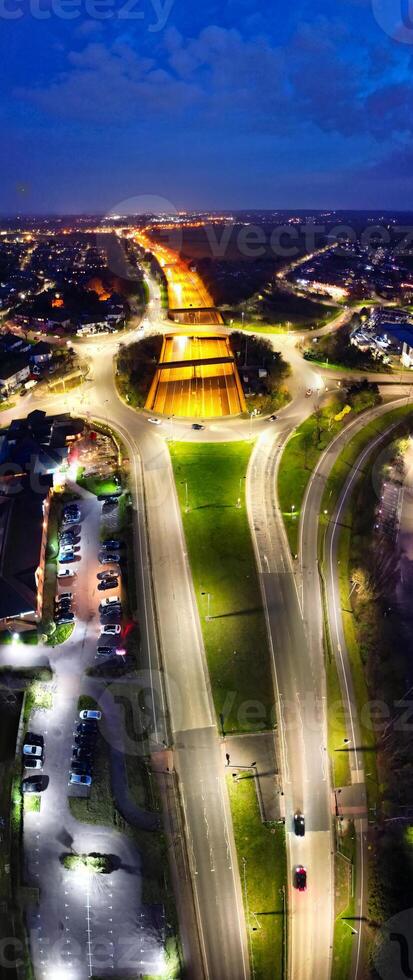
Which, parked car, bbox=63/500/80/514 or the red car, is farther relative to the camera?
parked car, bbox=63/500/80/514

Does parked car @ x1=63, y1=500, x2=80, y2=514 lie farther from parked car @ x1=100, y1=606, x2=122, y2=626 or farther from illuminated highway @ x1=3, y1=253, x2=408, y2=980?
parked car @ x1=100, y1=606, x2=122, y2=626

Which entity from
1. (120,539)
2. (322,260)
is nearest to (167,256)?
(322,260)

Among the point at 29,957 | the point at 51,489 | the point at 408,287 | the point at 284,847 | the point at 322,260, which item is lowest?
the point at 29,957

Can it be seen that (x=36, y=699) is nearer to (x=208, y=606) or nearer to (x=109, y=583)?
(x=109, y=583)

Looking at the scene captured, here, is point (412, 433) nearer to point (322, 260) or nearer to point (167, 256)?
point (322, 260)

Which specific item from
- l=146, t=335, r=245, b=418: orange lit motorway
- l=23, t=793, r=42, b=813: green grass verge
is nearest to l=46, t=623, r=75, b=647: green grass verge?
l=23, t=793, r=42, b=813: green grass verge

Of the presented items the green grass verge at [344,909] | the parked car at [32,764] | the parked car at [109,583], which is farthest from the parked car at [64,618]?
the green grass verge at [344,909]
